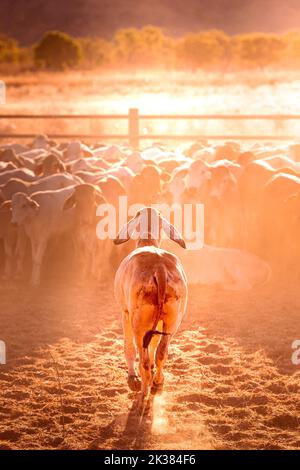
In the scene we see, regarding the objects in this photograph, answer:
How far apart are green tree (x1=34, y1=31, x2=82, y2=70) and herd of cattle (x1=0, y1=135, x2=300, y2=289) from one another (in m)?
52.6

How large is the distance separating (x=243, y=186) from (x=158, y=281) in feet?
17.8

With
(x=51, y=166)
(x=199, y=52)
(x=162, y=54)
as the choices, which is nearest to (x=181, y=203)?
(x=51, y=166)

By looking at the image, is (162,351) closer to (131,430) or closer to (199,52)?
(131,430)

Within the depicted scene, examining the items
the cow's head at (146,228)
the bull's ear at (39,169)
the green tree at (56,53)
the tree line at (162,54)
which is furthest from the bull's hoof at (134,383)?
the green tree at (56,53)

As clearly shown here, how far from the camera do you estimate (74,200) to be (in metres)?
9.52

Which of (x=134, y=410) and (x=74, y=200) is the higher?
(x=74, y=200)

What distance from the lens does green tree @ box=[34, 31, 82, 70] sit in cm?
6222

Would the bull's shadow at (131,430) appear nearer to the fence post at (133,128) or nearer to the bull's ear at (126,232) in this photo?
the bull's ear at (126,232)

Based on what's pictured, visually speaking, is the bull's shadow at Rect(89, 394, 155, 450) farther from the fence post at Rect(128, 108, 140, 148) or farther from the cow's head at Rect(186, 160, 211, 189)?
the fence post at Rect(128, 108, 140, 148)

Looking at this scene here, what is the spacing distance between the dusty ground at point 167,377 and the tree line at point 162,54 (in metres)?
48.4

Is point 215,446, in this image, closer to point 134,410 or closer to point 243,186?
point 134,410
